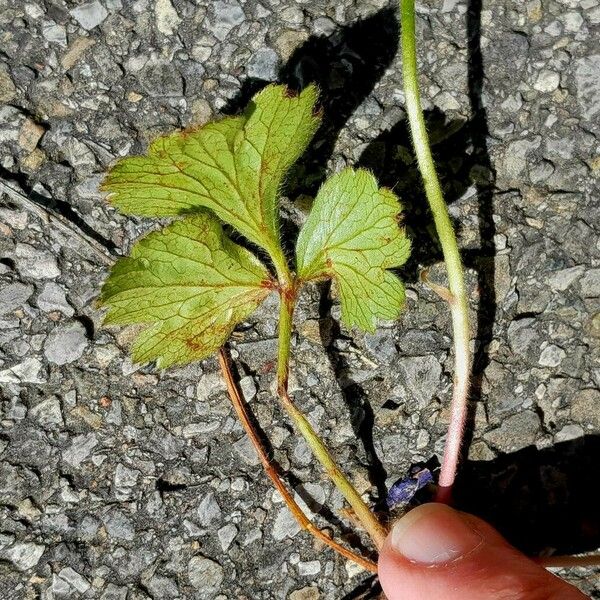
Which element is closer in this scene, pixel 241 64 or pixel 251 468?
pixel 251 468

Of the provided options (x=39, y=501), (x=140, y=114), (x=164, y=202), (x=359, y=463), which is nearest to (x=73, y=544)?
(x=39, y=501)

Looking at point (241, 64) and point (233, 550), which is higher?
point (241, 64)

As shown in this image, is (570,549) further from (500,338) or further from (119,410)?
(119,410)

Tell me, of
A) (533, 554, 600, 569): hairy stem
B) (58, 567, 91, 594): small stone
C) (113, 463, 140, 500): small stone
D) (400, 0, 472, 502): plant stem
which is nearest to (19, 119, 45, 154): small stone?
(113, 463, 140, 500): small stone

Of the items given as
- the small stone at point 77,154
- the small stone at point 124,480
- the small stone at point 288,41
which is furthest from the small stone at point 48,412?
the small stone at point 288,41

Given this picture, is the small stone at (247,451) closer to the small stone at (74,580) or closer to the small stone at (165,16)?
the small stone at (74,580)

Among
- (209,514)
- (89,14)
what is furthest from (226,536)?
(89,14)

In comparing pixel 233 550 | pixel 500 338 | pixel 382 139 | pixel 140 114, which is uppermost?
pixel 140 114
